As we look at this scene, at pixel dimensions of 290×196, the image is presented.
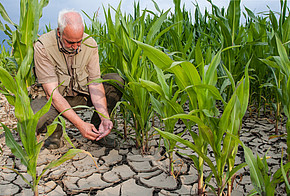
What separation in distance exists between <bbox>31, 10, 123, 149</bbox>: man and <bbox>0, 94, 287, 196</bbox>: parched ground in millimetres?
192

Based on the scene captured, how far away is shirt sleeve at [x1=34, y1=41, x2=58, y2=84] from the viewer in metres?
1.62

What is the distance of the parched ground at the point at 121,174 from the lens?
1329 mm

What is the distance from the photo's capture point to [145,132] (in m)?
1.61

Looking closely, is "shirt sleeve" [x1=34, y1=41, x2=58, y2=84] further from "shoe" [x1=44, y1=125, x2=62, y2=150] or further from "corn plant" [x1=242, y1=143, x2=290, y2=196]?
"corn plant" [x1=242, y1=143, x2=290, y2=196]

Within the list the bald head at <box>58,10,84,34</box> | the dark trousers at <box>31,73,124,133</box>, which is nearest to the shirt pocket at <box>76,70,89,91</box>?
the dark trousers at <box>31,73,124,133</box>

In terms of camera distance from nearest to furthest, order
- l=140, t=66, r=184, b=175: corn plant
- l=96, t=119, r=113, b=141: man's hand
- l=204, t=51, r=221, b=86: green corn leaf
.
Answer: l=204, t=51, r=221, b=86: green corn leaf → l=140, t=66, r=184, b=175: corn plant → l=96, t=119, r=113, b=141: man's hand

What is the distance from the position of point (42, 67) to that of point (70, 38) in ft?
0.94

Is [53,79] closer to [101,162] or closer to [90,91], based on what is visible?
[90,91]

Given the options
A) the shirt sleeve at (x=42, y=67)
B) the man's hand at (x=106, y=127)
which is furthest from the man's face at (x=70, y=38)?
the man's hand at (x=106, y=127)

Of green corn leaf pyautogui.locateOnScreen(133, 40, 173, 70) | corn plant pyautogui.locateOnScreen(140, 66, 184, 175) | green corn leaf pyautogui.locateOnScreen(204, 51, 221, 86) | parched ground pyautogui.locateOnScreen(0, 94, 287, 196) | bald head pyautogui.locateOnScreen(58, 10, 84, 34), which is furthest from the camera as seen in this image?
bald head pyautogui.locateOnScreen(58, 10, 84, 34)

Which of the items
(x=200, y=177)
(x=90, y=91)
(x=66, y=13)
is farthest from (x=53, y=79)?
(x=200, y=177)

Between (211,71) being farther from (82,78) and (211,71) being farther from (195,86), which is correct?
(82,78)

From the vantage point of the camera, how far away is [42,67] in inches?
63.6

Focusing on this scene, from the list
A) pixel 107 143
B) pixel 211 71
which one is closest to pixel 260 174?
pixel 211 71
